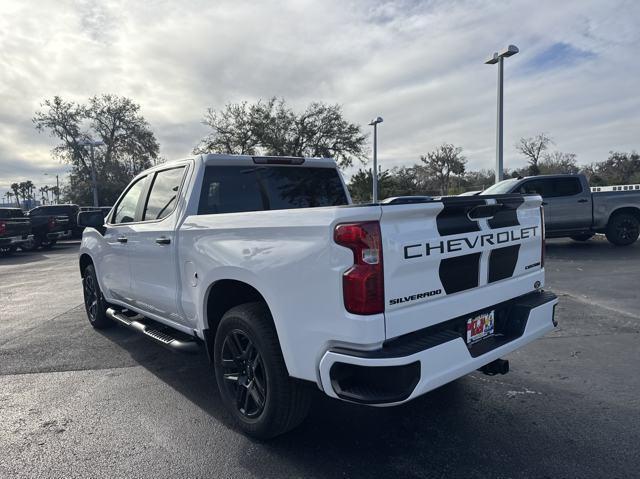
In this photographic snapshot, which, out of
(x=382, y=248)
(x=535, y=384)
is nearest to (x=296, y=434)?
(x=382, y=248)

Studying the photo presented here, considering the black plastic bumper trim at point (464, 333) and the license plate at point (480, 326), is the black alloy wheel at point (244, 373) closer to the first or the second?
the black plastic bumper trim at point (464, 333)

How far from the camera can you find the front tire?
2.82 metres

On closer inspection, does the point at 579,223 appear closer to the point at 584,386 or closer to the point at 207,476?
the point at 584,386

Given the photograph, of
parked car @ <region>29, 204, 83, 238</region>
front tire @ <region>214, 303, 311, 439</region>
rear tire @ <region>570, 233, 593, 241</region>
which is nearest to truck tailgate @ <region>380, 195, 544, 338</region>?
front tire @ <region>214, 303, 311, 439</region>

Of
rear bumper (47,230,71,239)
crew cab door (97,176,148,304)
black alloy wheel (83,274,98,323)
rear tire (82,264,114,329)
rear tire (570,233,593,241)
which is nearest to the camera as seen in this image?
crew cab door (97,176,148,304)

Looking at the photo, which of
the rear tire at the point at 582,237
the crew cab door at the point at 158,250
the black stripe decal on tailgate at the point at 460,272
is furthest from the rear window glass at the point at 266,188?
the rear tire at the point at 582,237

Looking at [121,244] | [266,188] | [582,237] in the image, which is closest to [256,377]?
[266,188]

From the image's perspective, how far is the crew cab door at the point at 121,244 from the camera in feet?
15.4

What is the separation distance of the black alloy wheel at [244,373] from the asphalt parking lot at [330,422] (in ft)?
0.78

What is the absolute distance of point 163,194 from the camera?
170 inches

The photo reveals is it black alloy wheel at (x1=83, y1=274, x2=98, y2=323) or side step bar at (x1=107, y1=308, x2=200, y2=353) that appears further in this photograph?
black alloy wheel at (x1=83, y1=274, x2=98, y2=323)

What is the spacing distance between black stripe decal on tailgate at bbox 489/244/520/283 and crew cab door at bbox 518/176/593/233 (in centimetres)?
939

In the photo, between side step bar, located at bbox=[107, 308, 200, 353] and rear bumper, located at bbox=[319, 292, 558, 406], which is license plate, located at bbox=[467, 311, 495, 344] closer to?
rear bumper, located at bbox=[319, 292, 558, 406]

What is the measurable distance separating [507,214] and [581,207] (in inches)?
406
